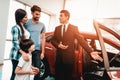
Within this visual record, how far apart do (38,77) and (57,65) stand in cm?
29

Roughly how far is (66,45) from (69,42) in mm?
52

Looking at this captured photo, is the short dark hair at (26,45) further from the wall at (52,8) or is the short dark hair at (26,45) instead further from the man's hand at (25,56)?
the wall at (52,8)

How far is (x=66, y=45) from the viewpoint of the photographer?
2697 mm

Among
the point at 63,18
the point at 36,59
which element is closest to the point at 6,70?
the point at 36,59

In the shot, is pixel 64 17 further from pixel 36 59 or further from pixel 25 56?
pixel 25 56

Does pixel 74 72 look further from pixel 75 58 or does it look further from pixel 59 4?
pixel 59 4

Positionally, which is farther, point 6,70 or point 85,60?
point 85,60

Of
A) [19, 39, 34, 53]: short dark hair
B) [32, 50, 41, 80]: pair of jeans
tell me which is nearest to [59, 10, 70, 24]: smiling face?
[32, 50, 41, 80]: pair of jeans

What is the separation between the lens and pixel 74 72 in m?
2.80

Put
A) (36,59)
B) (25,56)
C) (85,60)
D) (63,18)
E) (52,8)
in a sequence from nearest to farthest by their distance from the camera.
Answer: (25,56)
(36,59)
(63,18)
(85,60)
(52,8)

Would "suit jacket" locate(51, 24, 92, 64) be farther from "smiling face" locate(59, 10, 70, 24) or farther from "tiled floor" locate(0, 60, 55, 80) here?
"tiled floor" locate(0, 60, 55, 80)

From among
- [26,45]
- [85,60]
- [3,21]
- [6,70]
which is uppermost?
[3,21]

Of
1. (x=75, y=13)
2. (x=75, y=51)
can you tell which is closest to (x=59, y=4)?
(x=75, y=13)

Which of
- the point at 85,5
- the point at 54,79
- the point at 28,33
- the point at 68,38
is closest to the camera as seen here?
the point at 28,33
